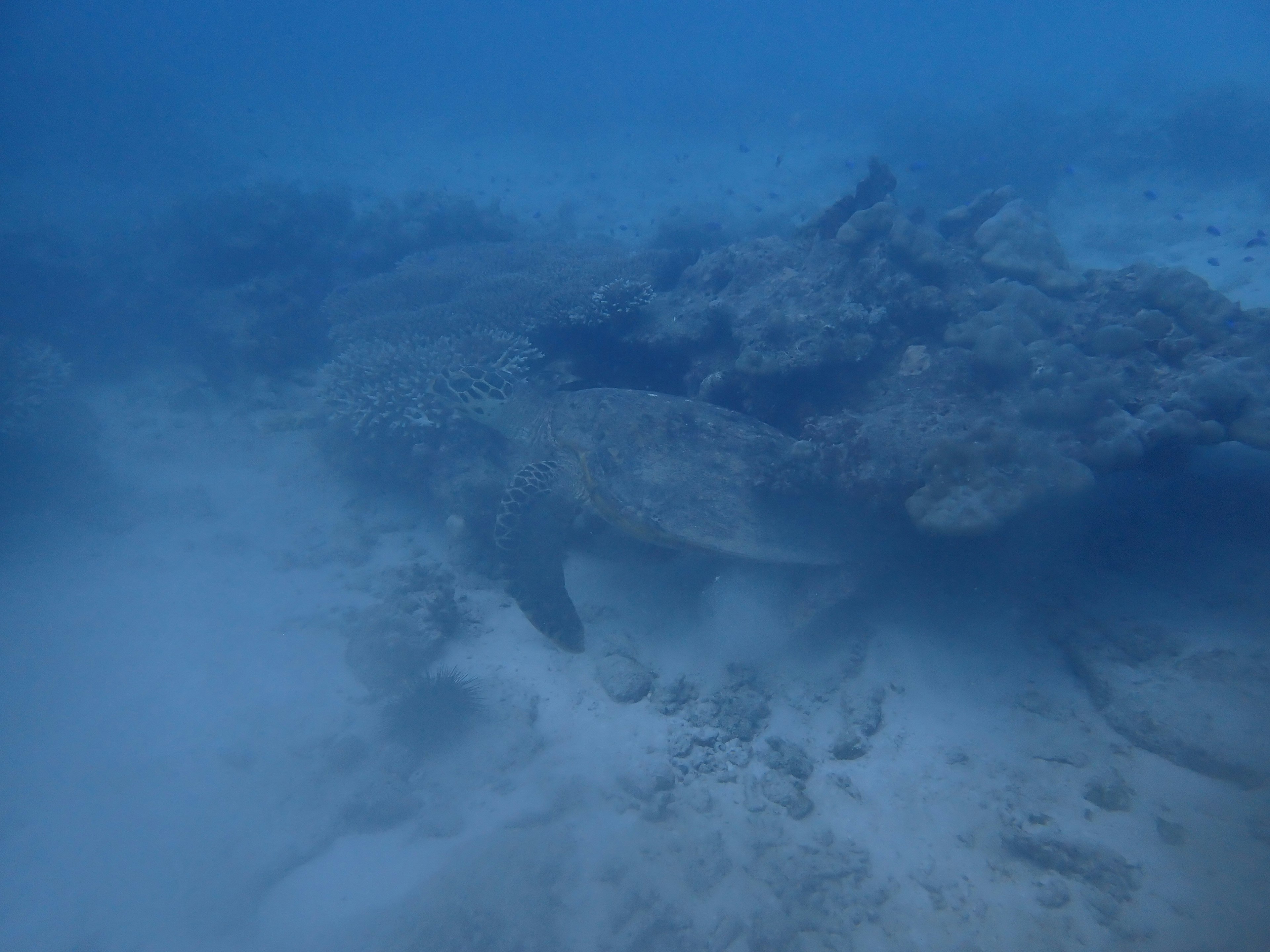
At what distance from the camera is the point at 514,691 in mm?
5410

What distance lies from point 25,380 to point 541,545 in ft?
37.8

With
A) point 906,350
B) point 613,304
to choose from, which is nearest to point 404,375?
point 613,304

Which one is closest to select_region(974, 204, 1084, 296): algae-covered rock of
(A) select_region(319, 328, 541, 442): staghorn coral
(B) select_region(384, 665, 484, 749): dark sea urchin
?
(A) select_region(319, 328, 541, 442): staghorn coral

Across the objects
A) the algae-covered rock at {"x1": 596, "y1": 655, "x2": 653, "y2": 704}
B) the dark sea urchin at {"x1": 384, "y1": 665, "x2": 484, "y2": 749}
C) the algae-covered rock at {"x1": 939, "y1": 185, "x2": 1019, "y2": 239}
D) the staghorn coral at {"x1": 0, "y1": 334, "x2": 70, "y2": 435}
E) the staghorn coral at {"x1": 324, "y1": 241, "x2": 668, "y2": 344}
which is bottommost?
the dark sea urchin at {"x1": 384, "y1": 665, "x2": 484, "y2": 749}

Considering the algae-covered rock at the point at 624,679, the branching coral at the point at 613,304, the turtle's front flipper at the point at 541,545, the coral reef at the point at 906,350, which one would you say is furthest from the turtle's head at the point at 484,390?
the algae-covered rock at the point at 624,679

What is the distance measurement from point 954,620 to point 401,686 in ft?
18.4

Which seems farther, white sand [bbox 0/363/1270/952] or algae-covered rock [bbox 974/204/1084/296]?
algae-covered rock [bbox 974/204/1084/296]

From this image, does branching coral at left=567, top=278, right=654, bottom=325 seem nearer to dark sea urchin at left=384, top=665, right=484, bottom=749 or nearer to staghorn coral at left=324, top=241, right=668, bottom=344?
staghorn coral at left=324, top=241, right=668, bottom=344

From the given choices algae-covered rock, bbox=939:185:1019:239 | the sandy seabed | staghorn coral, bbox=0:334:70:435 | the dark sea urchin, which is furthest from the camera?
algae-covered rock, bbox=939:185:1019:239

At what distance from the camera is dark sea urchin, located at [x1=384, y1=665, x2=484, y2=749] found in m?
5.32

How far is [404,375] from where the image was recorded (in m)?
8.00

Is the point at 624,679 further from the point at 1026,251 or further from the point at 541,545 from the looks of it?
the point at 1026,251

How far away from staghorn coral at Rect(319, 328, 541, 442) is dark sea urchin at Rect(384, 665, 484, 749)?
3.51 m

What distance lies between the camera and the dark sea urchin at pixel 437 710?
17.5ft
